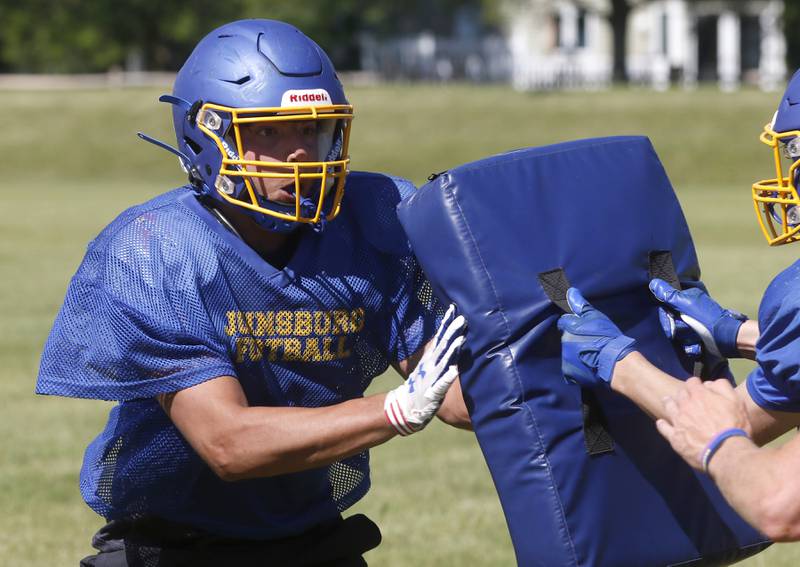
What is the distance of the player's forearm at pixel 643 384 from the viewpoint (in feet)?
9.87

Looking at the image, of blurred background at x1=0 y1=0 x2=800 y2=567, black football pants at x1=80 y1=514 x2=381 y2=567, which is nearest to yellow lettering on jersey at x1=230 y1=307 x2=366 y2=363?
black football pants at x1=80 y1=514 x2=381 y2=567

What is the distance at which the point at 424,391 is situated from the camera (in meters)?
3.02

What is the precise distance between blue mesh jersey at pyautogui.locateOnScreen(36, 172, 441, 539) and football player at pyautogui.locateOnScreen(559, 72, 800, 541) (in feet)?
2.06

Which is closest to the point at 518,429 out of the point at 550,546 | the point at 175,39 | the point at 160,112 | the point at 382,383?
the point at 550,546

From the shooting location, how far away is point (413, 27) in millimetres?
65688

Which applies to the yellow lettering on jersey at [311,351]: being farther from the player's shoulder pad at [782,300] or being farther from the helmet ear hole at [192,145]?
the player's shoulder pad at [782,300]

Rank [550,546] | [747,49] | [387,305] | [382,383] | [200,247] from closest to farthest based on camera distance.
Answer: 1. [550,546]
2. [200,247]
3. [387,305]
4. [382,383]
5. [747,49]

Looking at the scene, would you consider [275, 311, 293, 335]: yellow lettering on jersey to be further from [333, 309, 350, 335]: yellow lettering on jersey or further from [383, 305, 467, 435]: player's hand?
[383, 305, 467, 435]: player's hand

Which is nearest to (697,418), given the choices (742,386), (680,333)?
(742,386)

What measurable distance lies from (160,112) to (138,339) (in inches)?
1304

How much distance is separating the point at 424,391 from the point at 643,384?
0.50 m

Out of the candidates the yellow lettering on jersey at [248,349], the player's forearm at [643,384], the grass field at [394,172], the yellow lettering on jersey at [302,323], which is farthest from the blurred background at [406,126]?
the yellow lettering on jersey at [248,349]

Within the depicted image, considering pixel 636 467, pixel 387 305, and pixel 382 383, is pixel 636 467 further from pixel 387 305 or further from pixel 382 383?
pixel 382 383

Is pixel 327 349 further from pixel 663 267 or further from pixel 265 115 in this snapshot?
pixel 663 267
